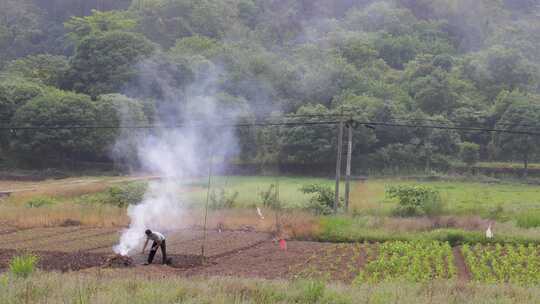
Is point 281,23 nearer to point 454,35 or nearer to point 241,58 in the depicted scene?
point 454,35

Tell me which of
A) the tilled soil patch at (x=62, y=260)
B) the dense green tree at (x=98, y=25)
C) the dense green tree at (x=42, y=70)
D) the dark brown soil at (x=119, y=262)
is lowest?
the tilled soil patch at (x=62, y=260)

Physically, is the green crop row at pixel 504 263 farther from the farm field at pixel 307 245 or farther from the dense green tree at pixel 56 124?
the dense green tree at pixel 56 124

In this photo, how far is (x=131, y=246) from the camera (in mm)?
21109

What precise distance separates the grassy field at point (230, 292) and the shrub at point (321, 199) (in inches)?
788

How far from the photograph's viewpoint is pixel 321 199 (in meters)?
34.2

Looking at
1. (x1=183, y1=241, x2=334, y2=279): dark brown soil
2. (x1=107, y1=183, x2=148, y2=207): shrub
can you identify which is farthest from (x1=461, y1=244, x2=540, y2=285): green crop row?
(x1=107, y1=183, x2=148, y2=207): shrub

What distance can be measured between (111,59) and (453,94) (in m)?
30.9

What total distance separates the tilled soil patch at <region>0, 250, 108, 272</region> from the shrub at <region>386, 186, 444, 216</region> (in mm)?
16941

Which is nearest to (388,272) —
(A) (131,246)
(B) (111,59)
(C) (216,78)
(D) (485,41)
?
(A) (131,246)

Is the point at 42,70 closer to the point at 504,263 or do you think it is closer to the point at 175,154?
the point at 175,154

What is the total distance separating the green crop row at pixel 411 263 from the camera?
58.4 feet

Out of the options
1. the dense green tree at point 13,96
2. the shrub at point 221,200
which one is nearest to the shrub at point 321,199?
the shrub at point 221,200

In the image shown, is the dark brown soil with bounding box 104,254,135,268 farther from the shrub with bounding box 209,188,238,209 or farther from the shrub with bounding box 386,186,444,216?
the shrub with bounding box 386,186,444,216

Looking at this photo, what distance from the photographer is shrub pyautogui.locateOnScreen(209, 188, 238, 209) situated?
112ft
